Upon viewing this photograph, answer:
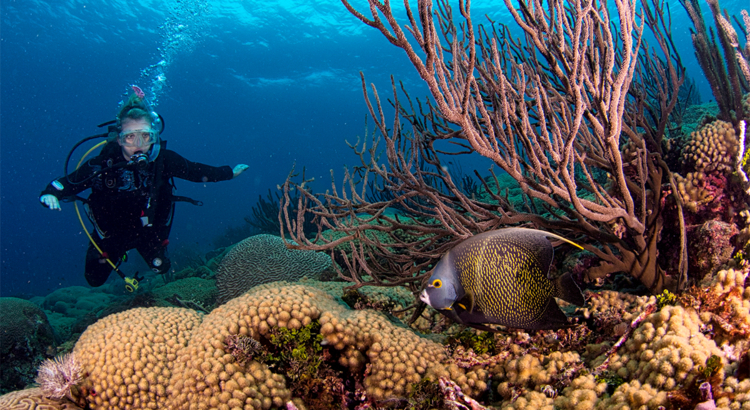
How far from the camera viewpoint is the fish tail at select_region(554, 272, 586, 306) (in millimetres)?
1269

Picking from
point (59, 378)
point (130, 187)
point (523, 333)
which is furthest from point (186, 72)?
point (523, 333)

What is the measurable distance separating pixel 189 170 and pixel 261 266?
2571mm

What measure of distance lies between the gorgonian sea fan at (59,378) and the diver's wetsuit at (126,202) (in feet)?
13.9

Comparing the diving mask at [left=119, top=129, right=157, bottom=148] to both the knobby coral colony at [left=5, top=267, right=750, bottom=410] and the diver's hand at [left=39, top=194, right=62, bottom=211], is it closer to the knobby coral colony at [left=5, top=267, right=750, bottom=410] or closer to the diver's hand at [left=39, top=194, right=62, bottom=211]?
the diver's hand at [left=39, top=194, right=62, bottom=211]

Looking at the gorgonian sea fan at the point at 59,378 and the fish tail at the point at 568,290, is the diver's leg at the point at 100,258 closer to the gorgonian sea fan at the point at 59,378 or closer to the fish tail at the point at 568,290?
the gorgonian sea fan at the point at 59,378

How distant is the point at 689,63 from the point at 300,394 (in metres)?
61.8

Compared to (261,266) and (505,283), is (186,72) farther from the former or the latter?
(505,283)

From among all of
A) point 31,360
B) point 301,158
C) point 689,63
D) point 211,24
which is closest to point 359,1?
point 211,24

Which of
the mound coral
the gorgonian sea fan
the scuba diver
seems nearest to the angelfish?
the mound coral

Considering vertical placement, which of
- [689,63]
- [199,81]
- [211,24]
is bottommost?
[199,81]

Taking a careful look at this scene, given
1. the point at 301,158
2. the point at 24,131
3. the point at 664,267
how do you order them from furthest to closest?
the point at 301,158
the point at 24,131
the point at 664,267

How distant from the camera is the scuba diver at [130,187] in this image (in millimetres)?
5691

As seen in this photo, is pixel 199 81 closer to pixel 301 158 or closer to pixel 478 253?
pixel 478 253

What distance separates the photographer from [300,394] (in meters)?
2.03
